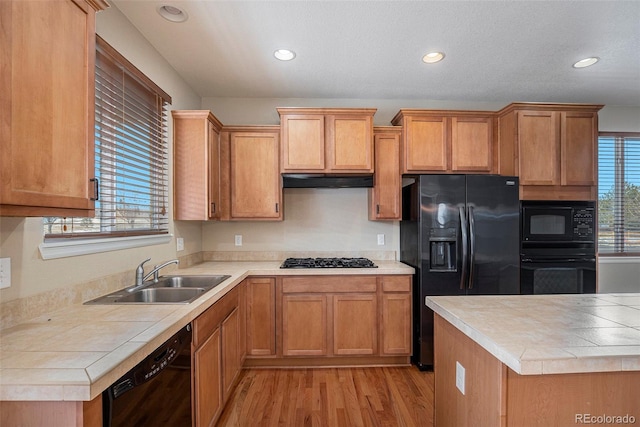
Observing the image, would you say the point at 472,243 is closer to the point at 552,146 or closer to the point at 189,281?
the point at 552,146

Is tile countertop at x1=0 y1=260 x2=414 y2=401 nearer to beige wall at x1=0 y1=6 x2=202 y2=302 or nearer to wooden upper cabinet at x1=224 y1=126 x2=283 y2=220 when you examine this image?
beige wall at x1=0 y1=6 x2=202 y2=302

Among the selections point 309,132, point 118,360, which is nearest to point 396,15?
point 309,132

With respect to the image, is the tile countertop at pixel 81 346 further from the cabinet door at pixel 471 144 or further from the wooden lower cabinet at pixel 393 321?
the cabinet door at pixel 471 144

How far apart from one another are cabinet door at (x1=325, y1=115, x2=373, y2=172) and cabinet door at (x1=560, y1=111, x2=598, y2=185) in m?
1.84

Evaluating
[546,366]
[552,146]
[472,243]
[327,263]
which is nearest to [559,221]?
[552,146]

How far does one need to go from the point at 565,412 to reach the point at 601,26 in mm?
2493

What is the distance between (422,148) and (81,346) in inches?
116

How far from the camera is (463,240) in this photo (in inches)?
109

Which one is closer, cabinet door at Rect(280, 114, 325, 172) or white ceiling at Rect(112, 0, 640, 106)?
white ceiling at Rect(112, 0, 640, 106)

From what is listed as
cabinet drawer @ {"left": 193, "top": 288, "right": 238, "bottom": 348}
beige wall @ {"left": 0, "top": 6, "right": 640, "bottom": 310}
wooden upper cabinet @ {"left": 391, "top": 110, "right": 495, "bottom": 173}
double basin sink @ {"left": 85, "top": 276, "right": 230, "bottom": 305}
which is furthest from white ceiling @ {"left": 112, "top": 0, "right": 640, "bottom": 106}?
cabinet drawer @ {"left": 193, "top": 288, "right": 238, "bottom": 348}

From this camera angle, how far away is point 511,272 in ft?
9.22

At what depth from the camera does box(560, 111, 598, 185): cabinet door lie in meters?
A: 2.91

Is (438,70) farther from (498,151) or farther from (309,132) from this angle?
(309,132)

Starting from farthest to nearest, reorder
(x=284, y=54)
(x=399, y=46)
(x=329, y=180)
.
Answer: (x=329, y=180)
(x=284, y=54)
(x=399, y=46)
